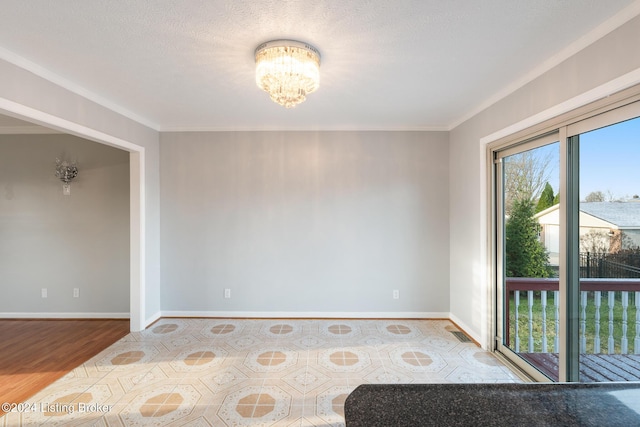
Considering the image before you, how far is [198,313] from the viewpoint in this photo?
3.98 meters

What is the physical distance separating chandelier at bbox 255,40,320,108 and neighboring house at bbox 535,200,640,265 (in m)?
2.12

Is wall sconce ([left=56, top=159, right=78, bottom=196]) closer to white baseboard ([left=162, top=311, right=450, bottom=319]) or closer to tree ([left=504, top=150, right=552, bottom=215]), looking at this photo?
white baseboard ([left=162, top=311, right=450, bottom=319])

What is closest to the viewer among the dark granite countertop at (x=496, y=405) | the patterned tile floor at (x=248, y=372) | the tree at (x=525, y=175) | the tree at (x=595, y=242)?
the dark granite countertop at (x=496, y=405)

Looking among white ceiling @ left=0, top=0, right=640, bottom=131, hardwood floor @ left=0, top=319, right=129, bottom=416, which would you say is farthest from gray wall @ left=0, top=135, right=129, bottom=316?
white ceiling @ left=0, top=0, right=640, bottom=131

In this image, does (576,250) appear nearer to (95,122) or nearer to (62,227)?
(95,122)

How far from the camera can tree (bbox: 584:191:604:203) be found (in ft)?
6.38

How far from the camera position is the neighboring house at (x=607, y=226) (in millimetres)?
1749

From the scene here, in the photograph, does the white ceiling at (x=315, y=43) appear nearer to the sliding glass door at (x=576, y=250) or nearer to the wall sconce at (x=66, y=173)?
the sliding glass door at (x=576, y=250)

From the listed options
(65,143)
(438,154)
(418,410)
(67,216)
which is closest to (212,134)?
(65,143)

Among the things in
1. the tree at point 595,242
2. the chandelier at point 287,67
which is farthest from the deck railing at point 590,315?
the chandelier at point 287,67

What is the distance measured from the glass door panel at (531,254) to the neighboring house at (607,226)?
16 centimetres

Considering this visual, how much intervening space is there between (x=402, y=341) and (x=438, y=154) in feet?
7.96

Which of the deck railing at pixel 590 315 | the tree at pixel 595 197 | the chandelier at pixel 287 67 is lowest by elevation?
the deck railing at pixel 590 315

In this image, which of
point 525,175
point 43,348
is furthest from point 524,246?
point 43,348
